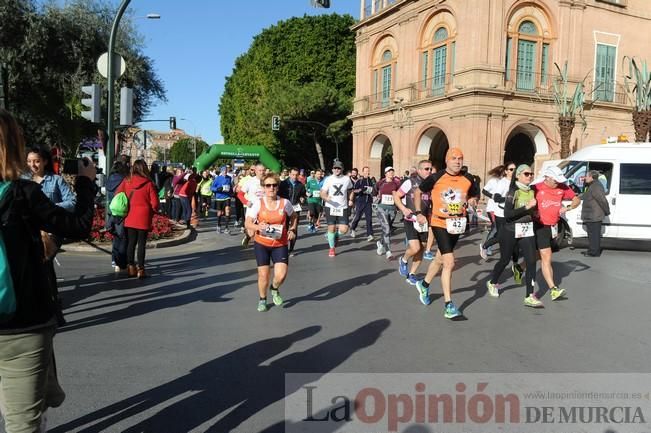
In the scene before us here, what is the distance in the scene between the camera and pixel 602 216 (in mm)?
11844

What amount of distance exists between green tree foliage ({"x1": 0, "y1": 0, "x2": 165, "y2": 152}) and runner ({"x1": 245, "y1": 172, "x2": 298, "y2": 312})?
53.4ft

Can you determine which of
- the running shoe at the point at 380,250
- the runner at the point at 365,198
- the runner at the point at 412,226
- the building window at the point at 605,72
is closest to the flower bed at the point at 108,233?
the runner at the point at 365,198

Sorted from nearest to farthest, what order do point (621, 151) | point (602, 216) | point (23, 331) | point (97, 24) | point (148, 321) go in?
point (23, 331) → point (148, 321) → point (602, 216) → point (621, 151) → point (97, 24)

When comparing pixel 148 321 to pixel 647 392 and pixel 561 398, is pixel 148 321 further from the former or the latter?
pixel 647 392

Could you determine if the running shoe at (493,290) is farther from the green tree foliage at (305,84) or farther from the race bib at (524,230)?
the green tree foliage at (305,84)

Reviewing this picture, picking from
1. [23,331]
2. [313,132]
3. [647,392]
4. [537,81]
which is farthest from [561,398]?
[313,132]

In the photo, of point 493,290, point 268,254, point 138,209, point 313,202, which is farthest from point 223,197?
point 493,290

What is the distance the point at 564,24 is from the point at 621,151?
2018 cm

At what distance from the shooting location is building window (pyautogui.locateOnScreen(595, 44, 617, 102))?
103 feet

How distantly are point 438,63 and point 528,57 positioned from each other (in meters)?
4.91

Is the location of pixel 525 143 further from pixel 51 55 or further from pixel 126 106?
pixel 126 106

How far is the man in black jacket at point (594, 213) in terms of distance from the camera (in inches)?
465

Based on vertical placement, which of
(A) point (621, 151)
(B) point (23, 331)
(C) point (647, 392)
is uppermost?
(A) point (621, 151)

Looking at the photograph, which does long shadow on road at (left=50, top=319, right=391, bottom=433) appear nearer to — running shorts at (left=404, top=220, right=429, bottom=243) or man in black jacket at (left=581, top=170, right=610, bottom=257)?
running shorts at (left=404, top=220, right=429, bottom=243)
